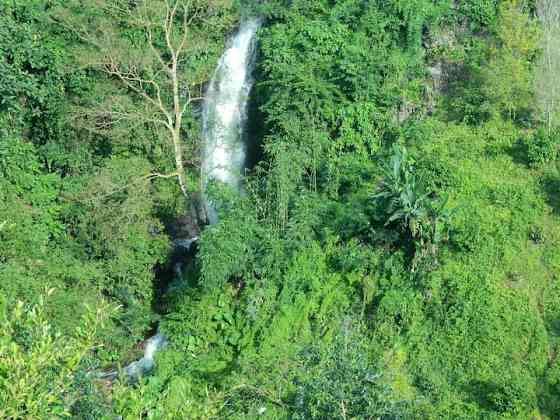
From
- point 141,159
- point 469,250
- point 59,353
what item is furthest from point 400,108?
point 59,353

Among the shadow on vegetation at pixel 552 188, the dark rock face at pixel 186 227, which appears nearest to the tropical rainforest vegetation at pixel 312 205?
the shadow on vegetation at pixel 552 188

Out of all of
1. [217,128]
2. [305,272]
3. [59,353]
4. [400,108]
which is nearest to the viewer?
[59,353]

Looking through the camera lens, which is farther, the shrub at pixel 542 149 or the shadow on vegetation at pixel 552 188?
the shrub at pixel 542 149

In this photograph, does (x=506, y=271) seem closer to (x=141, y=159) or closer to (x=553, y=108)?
(x=553, y=108)

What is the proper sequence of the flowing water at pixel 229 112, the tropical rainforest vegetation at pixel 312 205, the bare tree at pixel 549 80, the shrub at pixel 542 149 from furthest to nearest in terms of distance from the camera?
the flowing water at pixel 229 112 → the bare tree at pixel 549 80 → the shrub at pixel 542 149 → the tropical rainforest vegetation at pixel 312 205

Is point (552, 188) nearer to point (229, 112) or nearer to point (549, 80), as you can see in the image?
point (549, 80)

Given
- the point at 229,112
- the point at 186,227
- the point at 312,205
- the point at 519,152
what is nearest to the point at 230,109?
→ the point at 229,112

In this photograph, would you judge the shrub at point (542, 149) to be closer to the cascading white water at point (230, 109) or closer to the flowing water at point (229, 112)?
the flowing water at point (229, 112)
